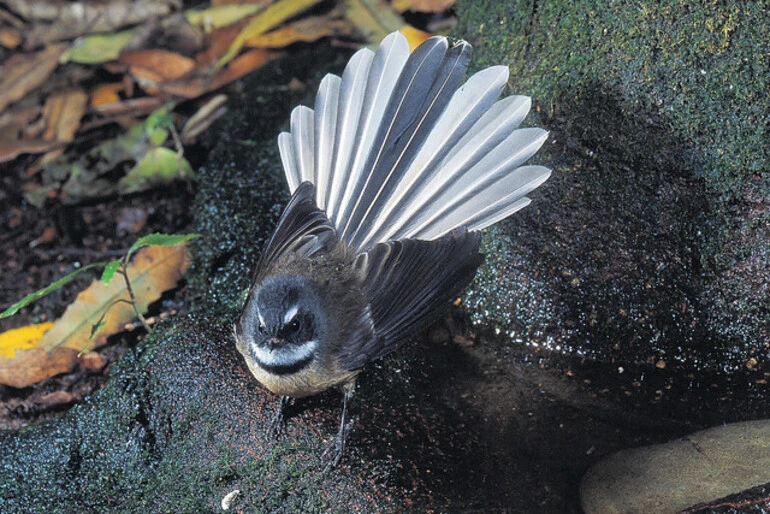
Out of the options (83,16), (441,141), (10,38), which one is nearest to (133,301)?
(441,141)

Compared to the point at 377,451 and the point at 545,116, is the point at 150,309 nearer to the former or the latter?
the point at 377,451

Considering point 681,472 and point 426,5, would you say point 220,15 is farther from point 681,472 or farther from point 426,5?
point 681,472

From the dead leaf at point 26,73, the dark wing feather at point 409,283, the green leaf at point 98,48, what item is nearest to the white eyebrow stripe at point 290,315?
the dark wing feather at point 409,283

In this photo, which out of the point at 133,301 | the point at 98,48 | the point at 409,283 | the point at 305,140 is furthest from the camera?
the point at 98,48

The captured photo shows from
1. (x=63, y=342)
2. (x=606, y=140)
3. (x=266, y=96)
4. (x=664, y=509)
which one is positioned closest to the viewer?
(x=664, y=509)

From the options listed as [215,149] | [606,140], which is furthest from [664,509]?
[215,149]
